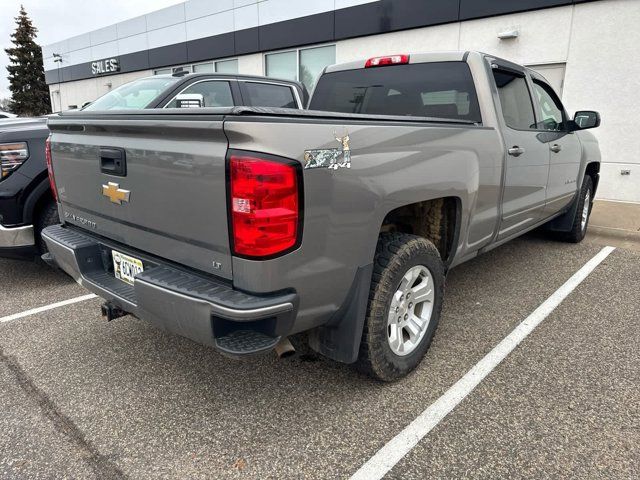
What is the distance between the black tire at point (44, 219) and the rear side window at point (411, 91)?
8.40ft

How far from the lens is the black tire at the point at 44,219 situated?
4047 millimetres

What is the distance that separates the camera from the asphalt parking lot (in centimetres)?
205

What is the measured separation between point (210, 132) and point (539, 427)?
2.05 meters

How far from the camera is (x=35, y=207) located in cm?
402

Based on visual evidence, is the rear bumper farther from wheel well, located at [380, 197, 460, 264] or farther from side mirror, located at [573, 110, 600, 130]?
side mirror, located at [573, 110, 600, 130]

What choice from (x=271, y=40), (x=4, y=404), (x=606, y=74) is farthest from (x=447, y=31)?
(x=4, y=404)

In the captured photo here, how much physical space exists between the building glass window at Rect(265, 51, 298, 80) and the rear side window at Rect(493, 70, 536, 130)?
9576mm

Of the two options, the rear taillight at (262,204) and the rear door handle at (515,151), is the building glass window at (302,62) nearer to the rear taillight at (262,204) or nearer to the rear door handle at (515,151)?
the rear door handle at (515,151)

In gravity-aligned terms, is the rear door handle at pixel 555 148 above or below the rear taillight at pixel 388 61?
Result: below

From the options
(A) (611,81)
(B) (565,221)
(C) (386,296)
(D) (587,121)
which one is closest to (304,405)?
(C) (386,296)

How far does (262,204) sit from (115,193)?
3.24 feet

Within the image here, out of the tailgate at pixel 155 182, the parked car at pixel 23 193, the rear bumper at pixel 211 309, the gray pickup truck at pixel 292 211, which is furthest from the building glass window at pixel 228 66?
the rear bumper at pixel 211 309

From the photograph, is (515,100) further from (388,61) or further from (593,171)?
(593,171)

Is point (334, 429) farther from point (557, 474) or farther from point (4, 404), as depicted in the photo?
point (4, 404)
